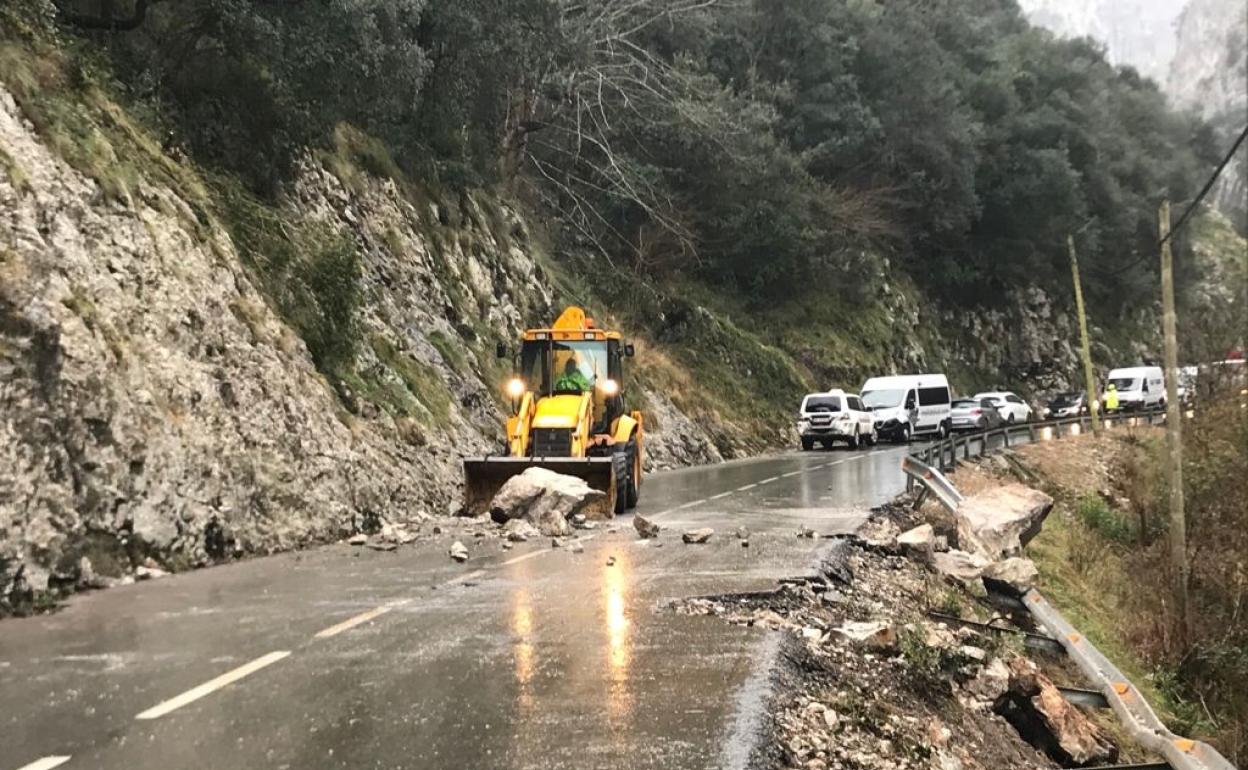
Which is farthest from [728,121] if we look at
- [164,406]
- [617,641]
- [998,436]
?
[617,641]

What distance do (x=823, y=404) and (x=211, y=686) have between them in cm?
3185

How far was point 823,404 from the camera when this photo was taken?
36906mm

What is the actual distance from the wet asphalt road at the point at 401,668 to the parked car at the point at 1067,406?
157 feet

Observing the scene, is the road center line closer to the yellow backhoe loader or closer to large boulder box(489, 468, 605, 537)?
large boulder box(489, 468, 605, 537)

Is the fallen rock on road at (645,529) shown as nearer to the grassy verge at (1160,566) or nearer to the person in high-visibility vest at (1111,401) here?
the grassy verge at (1160,566)

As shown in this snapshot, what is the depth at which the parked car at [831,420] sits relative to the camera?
3650 centimetres

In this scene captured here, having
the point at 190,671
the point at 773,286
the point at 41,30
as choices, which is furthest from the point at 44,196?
the point at 773,286

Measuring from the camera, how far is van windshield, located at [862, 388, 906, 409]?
40.5 meters

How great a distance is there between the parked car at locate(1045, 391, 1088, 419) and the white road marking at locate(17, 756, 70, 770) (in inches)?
2172

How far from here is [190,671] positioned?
703 centimetres

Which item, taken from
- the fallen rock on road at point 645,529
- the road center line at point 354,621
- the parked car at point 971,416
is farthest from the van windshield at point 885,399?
the road center line at point 354,621

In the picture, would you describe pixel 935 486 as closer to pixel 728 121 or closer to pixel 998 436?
pixel 998 436

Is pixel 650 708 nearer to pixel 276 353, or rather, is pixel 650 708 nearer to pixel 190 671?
pixel 190 671

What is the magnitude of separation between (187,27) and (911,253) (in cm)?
4569
